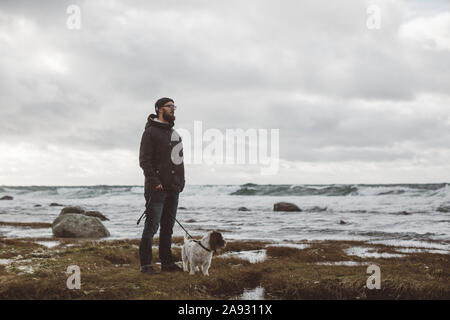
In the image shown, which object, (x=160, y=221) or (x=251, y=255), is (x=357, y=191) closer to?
(x=251, y=255)

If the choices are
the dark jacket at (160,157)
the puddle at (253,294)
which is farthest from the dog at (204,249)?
the dark jacket at (160,157)

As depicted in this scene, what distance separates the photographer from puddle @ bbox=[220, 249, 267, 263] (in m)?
10.3

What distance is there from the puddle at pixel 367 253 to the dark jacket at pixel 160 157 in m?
6.96

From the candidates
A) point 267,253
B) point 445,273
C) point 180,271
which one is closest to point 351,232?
point 267,253

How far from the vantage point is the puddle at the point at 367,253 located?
1118cm

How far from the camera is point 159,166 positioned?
6.76m

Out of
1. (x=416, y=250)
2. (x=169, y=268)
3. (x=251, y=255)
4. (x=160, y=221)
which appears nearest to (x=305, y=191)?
(x=416, y=250)

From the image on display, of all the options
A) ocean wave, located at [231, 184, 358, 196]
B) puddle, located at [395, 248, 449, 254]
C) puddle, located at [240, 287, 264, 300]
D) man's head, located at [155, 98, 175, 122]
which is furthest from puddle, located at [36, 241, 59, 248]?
ocean wave, located at [231, 184, 358, 196]

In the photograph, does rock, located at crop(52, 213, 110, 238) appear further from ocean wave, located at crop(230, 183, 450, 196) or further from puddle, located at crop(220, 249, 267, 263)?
ocean wave, located at crop(230, 183, 450, 196)

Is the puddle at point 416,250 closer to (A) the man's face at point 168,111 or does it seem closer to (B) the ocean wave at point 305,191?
(A) the man's face at point 168,111

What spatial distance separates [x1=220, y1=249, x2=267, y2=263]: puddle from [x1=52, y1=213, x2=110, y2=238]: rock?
7.83 meters

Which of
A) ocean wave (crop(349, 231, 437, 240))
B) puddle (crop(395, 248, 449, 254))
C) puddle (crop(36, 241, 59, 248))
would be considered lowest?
ocean wave (crop(349, 231, 437, 240))
